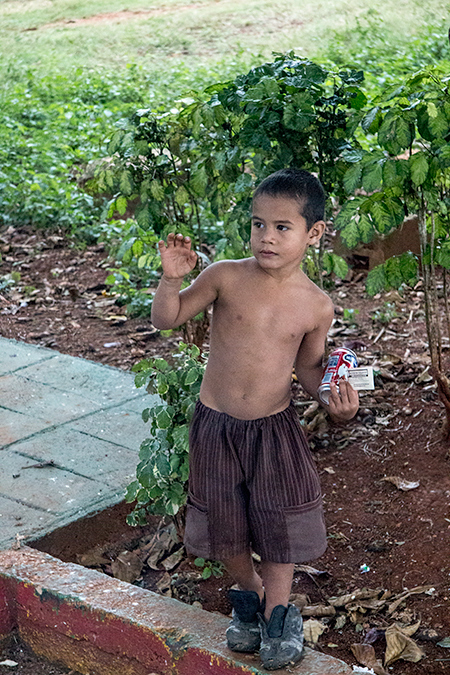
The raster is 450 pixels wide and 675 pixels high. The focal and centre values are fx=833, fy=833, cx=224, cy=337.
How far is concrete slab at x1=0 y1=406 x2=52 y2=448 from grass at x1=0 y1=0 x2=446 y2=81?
8.98m

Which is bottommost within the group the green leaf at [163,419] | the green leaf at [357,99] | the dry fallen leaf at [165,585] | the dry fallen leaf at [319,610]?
the dry fallen leaf at [319,610]

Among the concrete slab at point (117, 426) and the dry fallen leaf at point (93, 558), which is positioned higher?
the concrete slab at point (117, 426)

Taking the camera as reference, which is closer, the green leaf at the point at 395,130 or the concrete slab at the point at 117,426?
the green leaf at the point at 395,130

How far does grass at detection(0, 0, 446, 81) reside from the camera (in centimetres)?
1342

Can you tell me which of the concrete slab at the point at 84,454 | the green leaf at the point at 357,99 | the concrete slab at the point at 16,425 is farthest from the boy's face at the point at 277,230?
the concrete slab at the point at 16,425

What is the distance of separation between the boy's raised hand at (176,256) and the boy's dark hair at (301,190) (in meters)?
0.25

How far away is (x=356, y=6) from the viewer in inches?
592

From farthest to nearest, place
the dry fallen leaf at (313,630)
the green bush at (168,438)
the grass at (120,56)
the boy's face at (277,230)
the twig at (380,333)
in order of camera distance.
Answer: the grass at (120,56) → the twig at (380,333) → the green bush at (168,438) → the dry fallen leaf at (313,630) → the boy's face at (277,230)

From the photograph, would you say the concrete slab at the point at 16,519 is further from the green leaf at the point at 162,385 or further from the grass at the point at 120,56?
the grass at the point at 120,56

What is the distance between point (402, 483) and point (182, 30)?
13156mm

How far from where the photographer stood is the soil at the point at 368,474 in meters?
2.79

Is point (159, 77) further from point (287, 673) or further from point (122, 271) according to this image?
point (287, 673)

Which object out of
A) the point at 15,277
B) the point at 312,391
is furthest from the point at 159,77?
the point at 312,391

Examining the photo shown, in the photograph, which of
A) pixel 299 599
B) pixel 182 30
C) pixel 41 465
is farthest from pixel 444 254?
pixel 182 30
